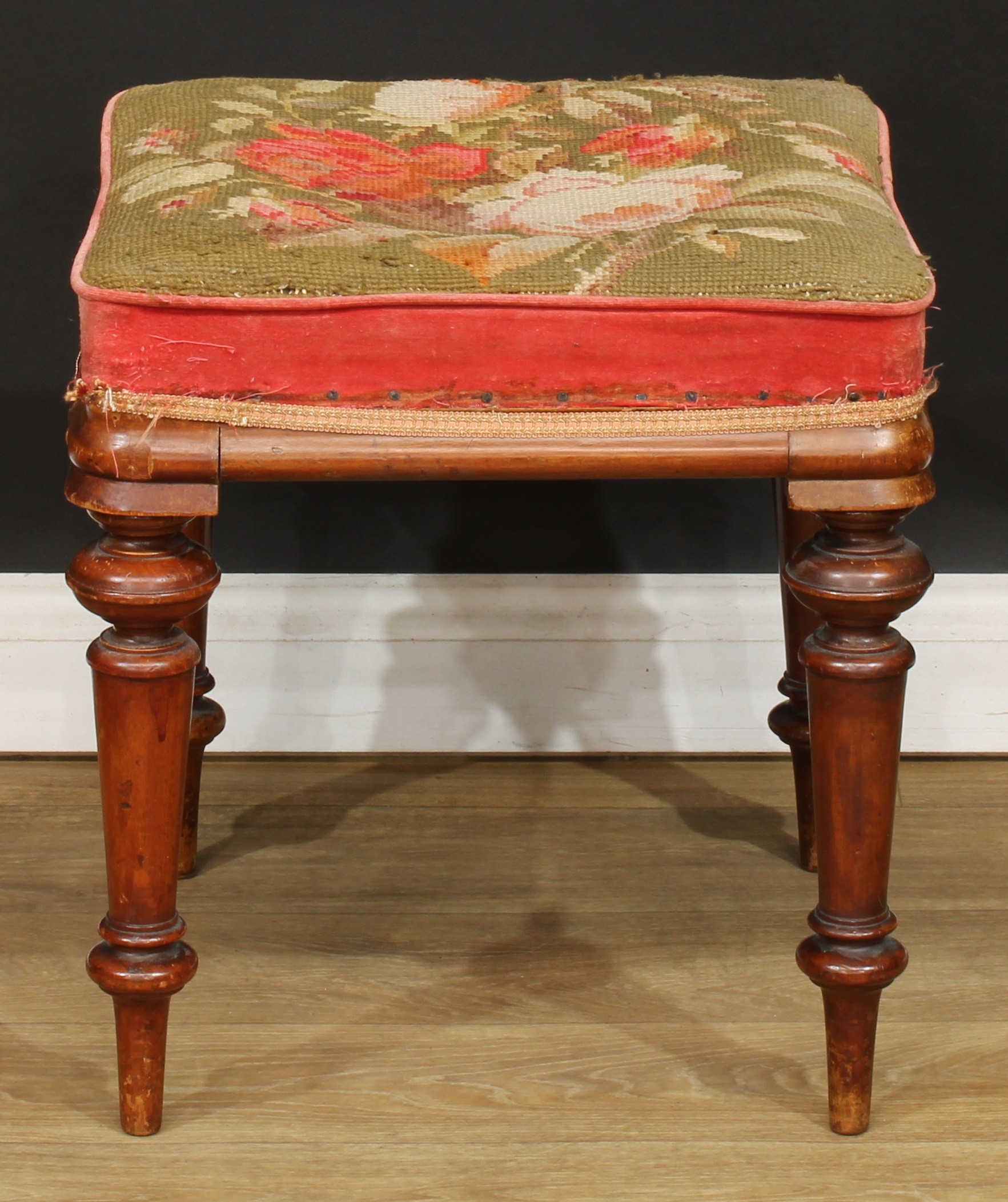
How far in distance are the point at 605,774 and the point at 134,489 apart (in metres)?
0.68

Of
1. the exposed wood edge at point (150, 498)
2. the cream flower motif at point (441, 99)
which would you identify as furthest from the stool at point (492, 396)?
the cream flower motif at point (441, 99)

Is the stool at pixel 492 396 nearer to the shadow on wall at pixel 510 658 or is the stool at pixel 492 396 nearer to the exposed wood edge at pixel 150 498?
the exposed wood edge at pixel 150 498

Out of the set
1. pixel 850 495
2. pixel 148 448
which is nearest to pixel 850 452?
pixel 850 495

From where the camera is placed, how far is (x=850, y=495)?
776 mm

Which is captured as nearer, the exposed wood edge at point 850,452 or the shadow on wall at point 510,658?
the exposed wood edge at point 850,452

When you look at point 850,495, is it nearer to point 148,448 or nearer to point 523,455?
point 523,455

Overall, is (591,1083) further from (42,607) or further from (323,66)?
(323,66)

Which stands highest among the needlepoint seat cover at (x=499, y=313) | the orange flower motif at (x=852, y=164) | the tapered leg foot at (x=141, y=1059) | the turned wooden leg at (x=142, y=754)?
the orange flower motif at (x=852, y=164)

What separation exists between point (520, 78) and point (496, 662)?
529 millimetres

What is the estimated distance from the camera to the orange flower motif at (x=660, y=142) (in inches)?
35.6

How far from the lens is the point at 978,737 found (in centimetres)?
137

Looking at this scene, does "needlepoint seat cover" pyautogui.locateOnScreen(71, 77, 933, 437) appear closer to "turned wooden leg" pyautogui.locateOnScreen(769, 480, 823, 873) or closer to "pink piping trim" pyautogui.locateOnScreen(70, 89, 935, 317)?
"pink piping trim" pyautogui.locateOnScreen(70, 89, 935, 317)

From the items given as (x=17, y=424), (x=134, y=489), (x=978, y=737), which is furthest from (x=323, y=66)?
(x=978, y=737)

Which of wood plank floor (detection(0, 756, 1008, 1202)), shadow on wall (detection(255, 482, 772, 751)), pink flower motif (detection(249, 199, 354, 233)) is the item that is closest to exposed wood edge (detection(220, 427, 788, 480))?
pink flower motif (detection(249, 199, 354, 233))
